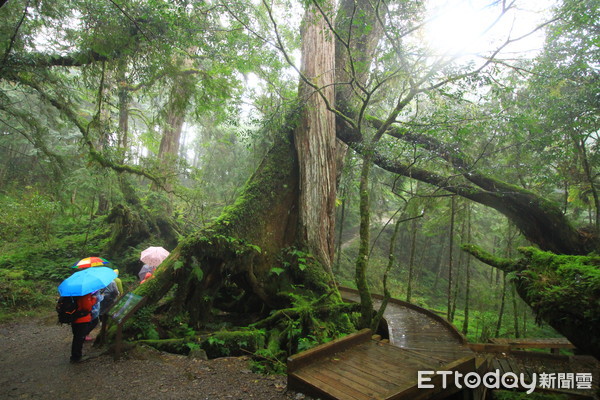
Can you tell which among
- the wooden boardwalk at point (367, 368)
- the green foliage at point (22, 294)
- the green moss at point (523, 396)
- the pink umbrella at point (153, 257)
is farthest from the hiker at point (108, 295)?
the green moss at point (523, 396)

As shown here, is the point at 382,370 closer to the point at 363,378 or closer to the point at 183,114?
the point at 363,378

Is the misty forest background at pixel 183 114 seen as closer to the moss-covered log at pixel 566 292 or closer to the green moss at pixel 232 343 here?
the moss-covered log at pixel 566 292

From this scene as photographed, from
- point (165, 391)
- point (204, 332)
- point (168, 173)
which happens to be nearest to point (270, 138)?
point (168, 173)

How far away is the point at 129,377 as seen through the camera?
12.4ft

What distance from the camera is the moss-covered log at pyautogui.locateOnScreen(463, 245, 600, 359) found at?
8.41 feet

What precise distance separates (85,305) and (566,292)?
5.86m

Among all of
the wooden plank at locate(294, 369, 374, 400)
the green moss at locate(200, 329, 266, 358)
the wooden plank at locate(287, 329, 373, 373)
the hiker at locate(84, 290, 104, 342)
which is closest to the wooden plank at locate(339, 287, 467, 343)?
the wooden plank at locate(287, 329, 373, 373)

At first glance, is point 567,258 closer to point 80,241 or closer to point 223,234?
point 223,234

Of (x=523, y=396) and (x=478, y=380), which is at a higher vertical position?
(x=478, y=380)

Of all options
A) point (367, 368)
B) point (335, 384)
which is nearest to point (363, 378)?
point (367, 368)

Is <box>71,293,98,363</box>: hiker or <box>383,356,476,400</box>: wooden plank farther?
<box>71,293,98,363</box>: hiker

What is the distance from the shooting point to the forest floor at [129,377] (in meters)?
3.45

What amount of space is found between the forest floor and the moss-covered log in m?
2.59

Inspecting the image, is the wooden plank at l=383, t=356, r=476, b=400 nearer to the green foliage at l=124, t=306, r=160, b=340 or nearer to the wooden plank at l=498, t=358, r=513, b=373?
the wooden plank at l=498, t=358, r=513, b=373
